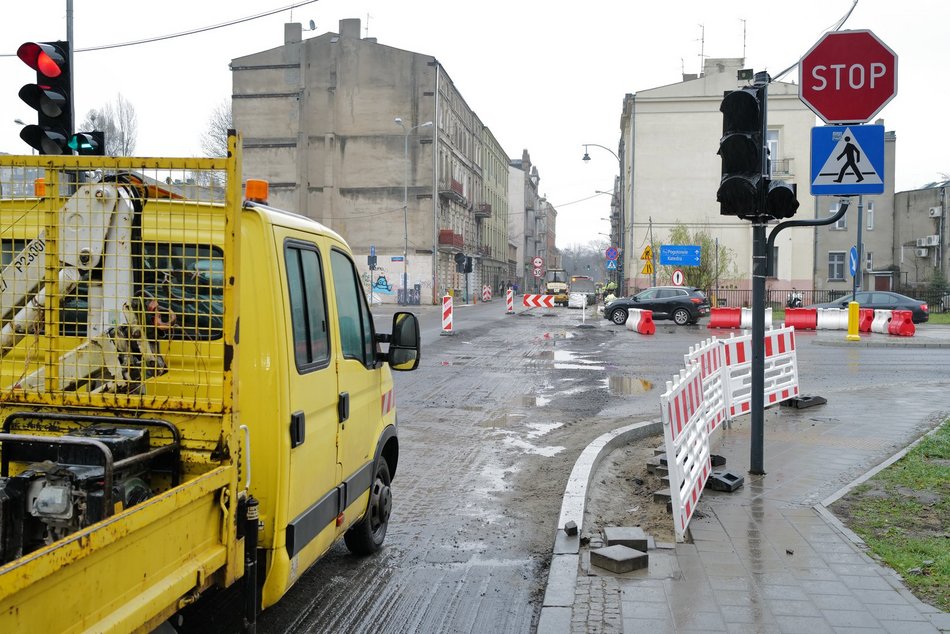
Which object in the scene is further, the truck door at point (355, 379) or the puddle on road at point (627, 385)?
the puddle on road at point (627, 385)

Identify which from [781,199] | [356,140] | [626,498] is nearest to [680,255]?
[356,140]

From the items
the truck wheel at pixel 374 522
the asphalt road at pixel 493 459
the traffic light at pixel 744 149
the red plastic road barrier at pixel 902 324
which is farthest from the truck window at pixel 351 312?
the red plastic road barrier at pixel 902 324

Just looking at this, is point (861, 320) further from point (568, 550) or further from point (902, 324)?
point (568, 550)

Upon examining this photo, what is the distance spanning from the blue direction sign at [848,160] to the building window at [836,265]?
52.1 meters

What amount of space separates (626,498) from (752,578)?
192 centimetres

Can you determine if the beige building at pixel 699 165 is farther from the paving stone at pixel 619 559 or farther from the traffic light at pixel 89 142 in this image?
the paving stone at pixel 619 559

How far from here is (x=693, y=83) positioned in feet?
164

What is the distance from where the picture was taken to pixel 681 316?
31828mm

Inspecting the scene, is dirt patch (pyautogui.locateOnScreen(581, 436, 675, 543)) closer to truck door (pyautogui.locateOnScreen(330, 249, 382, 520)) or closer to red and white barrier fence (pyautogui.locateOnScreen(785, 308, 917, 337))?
truck door (pyautogui.locateOnScreen(330, 249, 382, 520))

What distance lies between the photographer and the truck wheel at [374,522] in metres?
5.20

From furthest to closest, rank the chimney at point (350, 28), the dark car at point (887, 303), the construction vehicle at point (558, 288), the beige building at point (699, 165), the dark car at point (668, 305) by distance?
the construction vehicle at point (558, 288) → the chimney at point (350, 28) → the beige building at point (699, 165) → the dark car at point (668, 305) → the dark car at point (887, 303)

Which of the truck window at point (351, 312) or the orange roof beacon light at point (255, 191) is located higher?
the orange roof beacon light at point (255, 191)

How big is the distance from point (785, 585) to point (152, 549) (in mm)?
3574

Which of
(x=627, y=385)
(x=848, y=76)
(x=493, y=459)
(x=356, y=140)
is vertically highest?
(x=356, y=140)
